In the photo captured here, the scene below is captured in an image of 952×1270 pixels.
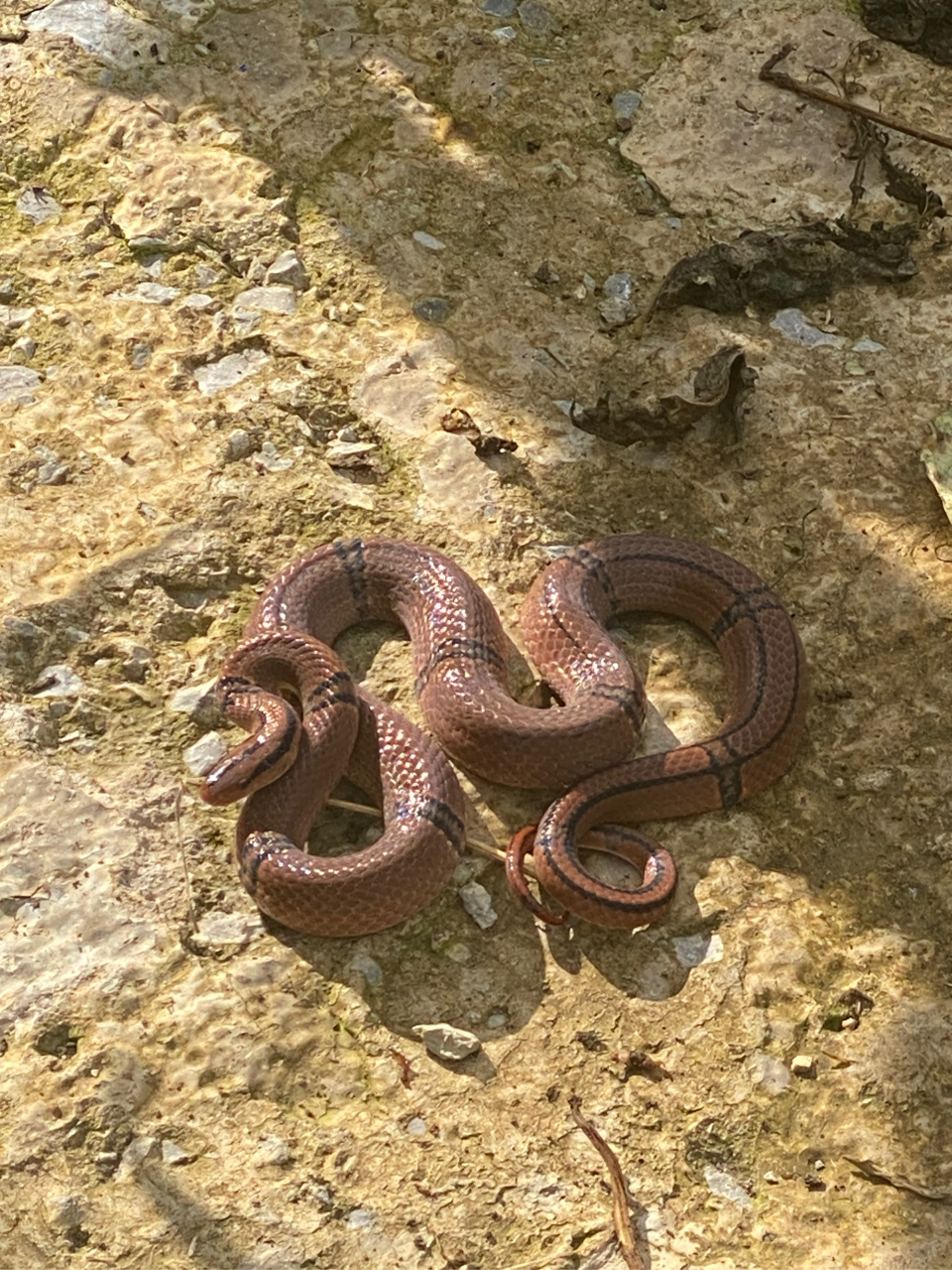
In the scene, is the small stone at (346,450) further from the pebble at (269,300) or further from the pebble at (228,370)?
the pebble at (269,300)

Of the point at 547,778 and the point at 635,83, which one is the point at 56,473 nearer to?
the point at 547,778

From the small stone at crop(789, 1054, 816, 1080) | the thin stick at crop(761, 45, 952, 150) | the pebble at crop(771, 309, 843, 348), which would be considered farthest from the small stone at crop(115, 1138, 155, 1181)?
the thin stick at crop(761, 45, 952, 150)

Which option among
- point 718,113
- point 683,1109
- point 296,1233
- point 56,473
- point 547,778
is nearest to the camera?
point 296,1233

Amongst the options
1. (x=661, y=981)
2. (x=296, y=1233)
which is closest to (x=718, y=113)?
(x=661, y=981)

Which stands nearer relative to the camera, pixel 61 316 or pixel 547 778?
pixel 547 778

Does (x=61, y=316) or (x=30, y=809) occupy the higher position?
(x=61, y=316)

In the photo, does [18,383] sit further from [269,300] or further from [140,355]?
[269,300]
